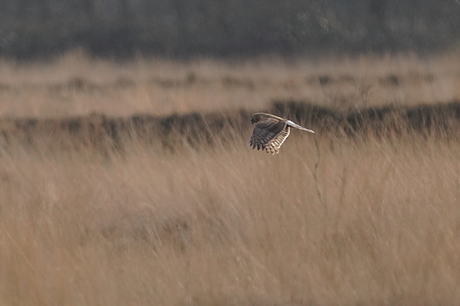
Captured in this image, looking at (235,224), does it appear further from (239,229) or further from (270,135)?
(270,135)

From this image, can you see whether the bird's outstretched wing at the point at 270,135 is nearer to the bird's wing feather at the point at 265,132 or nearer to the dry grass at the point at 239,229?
the bird's wing feather at the point at 265,132

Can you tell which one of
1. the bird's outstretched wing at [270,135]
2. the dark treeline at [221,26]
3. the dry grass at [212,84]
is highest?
the dark treeline at [221,26]

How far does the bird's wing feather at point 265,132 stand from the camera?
3035 mm

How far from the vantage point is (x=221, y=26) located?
52.2ft

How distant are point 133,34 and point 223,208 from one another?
12337mm

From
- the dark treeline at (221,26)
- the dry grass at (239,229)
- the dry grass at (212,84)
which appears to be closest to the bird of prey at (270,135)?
the dry grass at (239,229)

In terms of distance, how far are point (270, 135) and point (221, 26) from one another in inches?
516

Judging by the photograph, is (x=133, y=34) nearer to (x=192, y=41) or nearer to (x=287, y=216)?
(x=192, y=41)

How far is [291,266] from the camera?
338 centimetres

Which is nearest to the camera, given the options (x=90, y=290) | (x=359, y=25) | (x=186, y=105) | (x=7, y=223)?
(x=90, y=290)

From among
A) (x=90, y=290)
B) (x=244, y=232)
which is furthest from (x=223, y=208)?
(x=90, y=290)

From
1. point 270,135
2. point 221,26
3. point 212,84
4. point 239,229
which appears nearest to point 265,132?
point 270,135

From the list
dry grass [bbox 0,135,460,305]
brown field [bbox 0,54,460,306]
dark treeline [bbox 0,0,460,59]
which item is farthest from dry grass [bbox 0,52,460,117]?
dry grass [bbox 0,135,460,305]

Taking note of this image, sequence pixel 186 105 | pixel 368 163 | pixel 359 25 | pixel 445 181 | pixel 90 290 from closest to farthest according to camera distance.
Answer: pixel 90 290, pixel 445 181, pixel 368 163, pixel 186 105, pixel 359 25
